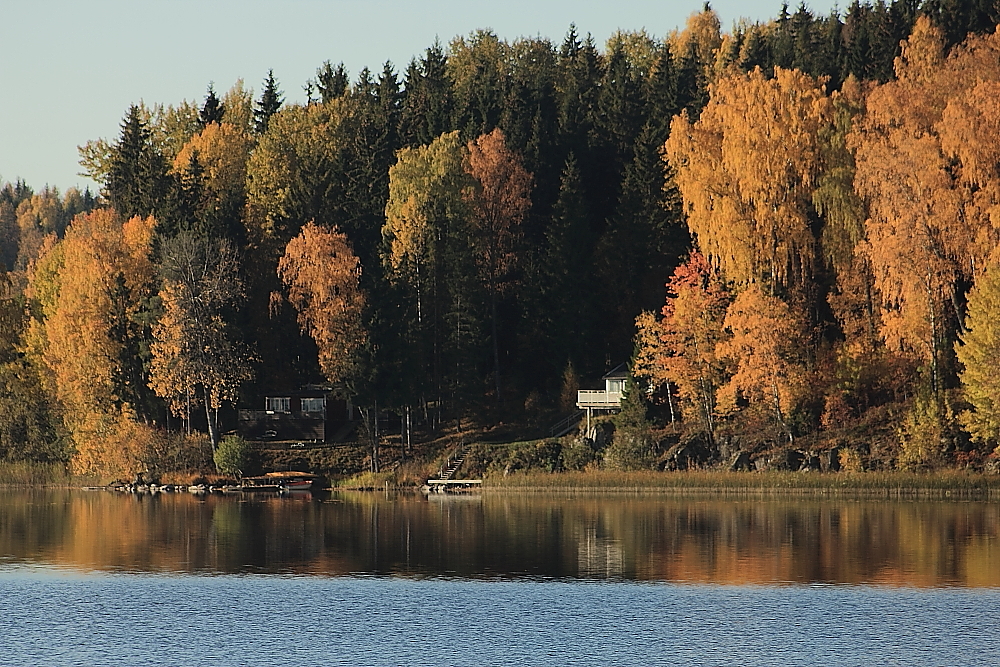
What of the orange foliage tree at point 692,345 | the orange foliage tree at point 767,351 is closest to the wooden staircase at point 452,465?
the orange foliage tree at point 692,345

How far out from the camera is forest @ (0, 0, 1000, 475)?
229ft

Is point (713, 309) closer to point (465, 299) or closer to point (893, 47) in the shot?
point (465, 299)

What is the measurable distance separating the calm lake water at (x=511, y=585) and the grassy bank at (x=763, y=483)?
2.66 metres

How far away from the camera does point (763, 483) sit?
2803 inches

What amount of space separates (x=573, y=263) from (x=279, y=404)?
19.7m

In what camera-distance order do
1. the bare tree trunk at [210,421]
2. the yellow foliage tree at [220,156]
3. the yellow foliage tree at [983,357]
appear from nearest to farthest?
the yellow foliage tree at [983,357]
the bare tree trunk at [210,421]
the yellow foliage tree at [220,156]

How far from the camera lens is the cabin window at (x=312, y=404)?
87125mm

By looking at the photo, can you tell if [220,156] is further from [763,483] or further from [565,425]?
[763,483]

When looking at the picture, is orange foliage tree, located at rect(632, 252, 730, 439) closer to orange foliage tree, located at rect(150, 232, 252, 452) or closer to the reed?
orange foliage tree, located at rect(150, 232, 252, 452)

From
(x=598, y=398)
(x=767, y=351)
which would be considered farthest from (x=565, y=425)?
(x=767, y=351)

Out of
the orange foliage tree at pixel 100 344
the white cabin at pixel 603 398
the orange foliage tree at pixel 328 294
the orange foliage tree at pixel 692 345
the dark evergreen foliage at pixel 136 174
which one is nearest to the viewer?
the orange foliage tree at pixel 692 345

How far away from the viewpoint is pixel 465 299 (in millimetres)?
88188

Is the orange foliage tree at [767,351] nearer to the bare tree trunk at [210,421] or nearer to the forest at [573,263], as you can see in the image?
the forest at [573,263]

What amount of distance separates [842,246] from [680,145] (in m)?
10.6
